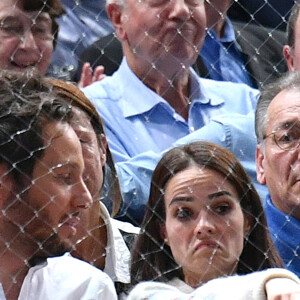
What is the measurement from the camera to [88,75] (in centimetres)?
205

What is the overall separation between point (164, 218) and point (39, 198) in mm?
197

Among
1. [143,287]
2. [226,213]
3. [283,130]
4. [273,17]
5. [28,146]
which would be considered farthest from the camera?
Result: [273,17]

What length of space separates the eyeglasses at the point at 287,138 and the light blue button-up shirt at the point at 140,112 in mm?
202

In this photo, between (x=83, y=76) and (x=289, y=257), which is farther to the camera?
(x=83, y=76)

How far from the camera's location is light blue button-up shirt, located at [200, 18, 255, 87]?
207 centimetres

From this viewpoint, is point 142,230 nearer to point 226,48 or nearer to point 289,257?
point 289,257

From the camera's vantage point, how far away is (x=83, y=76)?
2.05m

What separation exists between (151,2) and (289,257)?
45 cm

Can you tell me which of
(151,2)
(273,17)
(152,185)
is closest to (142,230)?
(152,185)

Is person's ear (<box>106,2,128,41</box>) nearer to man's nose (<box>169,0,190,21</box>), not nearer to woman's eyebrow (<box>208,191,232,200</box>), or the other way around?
man's nose (<box>169,0,190,21</box>)

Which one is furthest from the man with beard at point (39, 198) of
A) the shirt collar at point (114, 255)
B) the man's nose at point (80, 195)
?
the shirt collar at point (114, 255)

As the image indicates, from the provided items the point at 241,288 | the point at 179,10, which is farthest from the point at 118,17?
the point at 241,288

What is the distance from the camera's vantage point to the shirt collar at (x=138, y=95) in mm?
1865

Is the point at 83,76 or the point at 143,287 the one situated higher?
the point at 143,287
